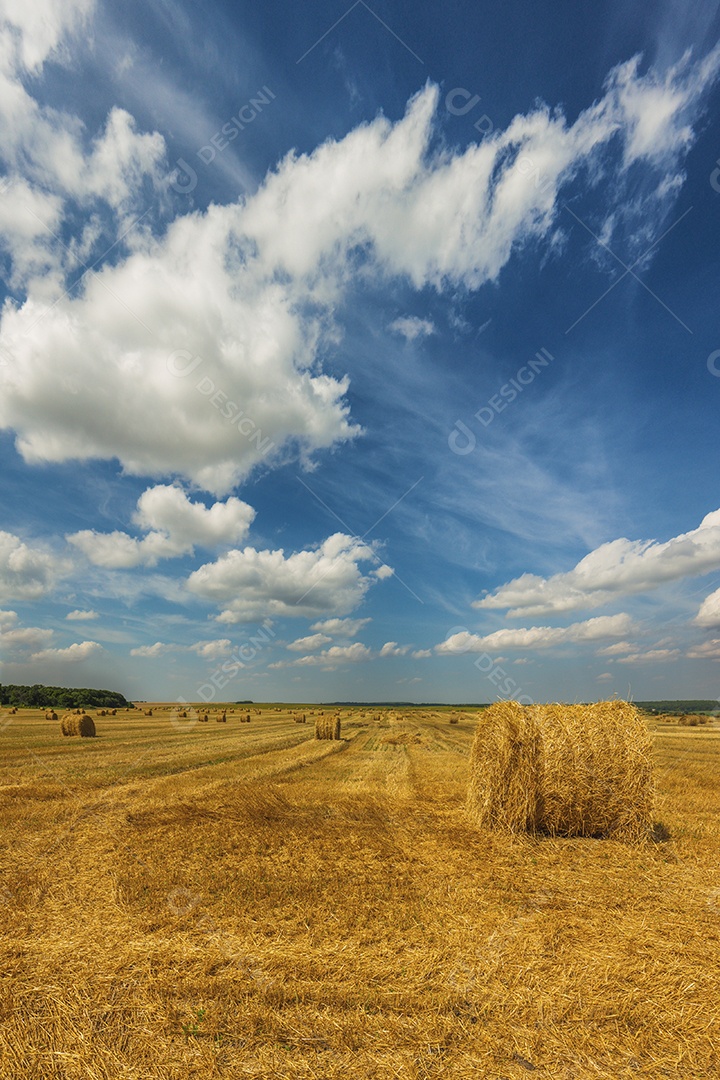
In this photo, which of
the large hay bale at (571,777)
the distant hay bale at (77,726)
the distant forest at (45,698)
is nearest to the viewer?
the large hay bale at (571,777)

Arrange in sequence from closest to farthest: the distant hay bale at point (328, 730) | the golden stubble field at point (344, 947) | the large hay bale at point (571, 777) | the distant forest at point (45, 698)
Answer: the golden stubble field at point (344, 947) → the large hay bale at point (571, 777) → the distant hay bale at point (328, 730) → the distant forest at point (45, 698)

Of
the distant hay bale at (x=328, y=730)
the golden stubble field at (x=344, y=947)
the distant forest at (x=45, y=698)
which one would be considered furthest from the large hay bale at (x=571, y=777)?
the distant forest at (x=45, y=698)

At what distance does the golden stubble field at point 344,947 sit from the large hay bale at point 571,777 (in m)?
0.47

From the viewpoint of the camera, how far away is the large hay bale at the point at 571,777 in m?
9.61

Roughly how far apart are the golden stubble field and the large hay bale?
1.53 feet

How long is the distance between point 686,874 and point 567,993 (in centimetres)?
454

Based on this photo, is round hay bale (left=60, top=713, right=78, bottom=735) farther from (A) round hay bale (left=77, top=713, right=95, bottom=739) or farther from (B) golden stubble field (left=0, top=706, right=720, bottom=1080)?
(B) golden stubble field (left=0, top=706, right=720, bottom=1080)

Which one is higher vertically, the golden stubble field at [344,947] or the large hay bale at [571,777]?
the large hay bale at [571,777]

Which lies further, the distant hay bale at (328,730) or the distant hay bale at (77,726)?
the distant hay bale at (328,730)

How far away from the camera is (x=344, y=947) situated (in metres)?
5.11

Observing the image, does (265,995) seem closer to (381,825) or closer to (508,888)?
(508,888)

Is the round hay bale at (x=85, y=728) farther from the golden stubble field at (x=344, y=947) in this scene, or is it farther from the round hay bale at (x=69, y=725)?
the golden stubble field at (x=344, y=947)

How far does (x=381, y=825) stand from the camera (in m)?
9.89

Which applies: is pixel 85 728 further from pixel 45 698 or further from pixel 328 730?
pixel 45 698
